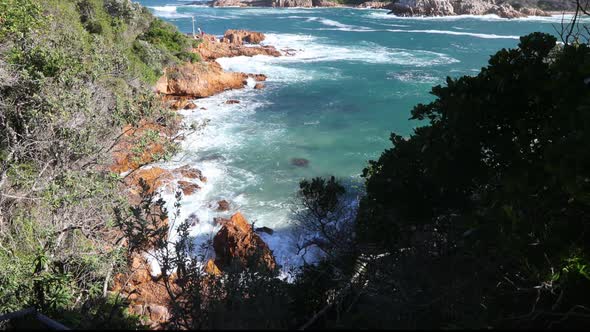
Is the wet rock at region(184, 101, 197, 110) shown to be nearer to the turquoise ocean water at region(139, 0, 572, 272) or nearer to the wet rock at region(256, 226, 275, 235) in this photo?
the turquoise ocean water at region(139, 0, 572, 272)

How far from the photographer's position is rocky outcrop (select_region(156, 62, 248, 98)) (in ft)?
92.7

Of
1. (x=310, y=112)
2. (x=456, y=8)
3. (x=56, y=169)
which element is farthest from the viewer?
(x=456, y=8)

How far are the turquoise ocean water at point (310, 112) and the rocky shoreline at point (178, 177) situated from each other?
90cm

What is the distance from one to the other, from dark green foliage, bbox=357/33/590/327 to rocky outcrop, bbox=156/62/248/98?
23.1m

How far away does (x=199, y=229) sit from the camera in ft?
49.1

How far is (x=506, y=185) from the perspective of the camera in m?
4.91

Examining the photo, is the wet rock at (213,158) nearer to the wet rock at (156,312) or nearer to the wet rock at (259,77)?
the wet rock at (156,312)

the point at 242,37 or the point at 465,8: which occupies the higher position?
the point at 465,8

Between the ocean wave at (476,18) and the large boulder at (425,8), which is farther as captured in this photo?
the large boulder at (425,8)

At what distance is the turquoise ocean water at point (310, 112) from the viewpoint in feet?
57.5

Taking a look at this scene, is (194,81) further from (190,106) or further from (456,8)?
(456,8)

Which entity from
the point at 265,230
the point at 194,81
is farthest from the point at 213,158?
the point at 194,81

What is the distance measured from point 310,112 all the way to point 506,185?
906 inches

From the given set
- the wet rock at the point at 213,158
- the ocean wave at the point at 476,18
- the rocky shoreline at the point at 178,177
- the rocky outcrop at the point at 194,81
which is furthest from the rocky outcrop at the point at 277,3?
the wet rock at the point at 213,158
